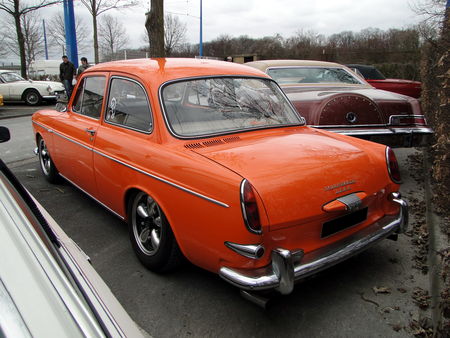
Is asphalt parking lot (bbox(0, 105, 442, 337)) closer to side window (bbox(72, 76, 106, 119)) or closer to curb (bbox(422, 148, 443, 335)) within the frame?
curb (bbox(422, 148, 443, 335))

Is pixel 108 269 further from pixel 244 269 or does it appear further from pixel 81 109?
pixel 81 109

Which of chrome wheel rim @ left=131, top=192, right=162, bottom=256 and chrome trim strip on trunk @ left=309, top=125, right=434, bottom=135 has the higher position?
chrome trim strip on trunk @ left=309, top=125, right=434, bottom=135

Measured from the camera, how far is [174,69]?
3424 millimetres

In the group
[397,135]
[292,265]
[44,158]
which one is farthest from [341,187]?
[44,158]

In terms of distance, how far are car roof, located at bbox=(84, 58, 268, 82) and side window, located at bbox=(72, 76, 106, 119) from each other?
0.21 meters

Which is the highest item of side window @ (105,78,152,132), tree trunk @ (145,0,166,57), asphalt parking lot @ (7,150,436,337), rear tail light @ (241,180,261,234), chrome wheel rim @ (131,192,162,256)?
tree trunk @ (145,0,166,57)

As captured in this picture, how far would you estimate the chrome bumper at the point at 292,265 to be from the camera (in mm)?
2232

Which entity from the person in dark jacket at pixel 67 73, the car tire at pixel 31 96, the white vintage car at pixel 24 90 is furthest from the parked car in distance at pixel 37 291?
the car tire at pixel 31 96

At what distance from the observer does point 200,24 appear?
31.8 metres

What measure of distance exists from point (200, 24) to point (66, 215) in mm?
30239

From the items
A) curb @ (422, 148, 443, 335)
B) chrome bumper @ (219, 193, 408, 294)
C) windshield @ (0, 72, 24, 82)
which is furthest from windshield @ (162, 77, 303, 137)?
windshield @ (0, 72, 24, 82)

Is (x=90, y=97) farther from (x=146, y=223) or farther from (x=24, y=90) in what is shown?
(x=24, y=90)

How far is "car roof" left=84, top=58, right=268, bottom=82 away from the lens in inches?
131

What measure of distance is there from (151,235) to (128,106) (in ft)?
4.04
